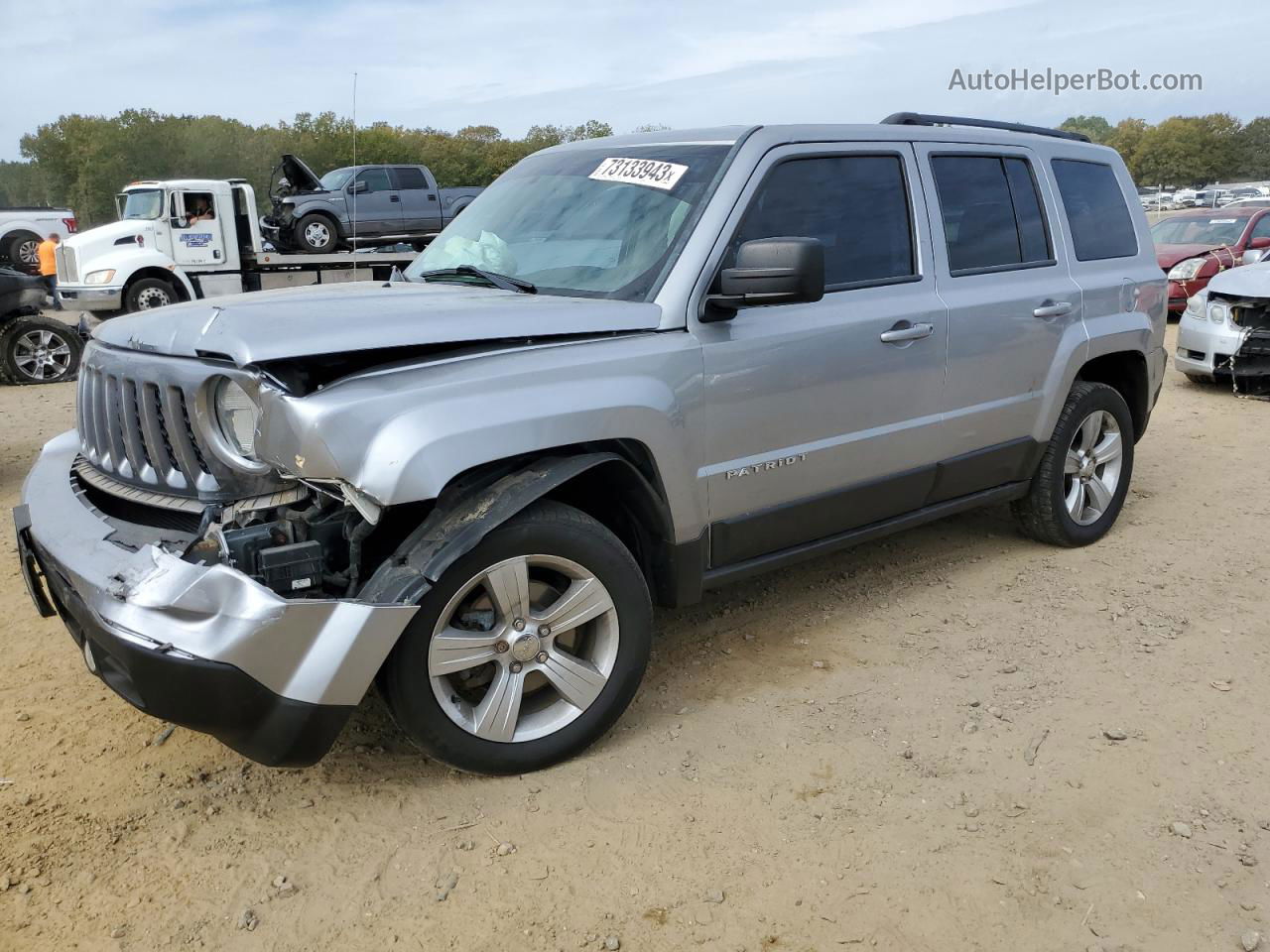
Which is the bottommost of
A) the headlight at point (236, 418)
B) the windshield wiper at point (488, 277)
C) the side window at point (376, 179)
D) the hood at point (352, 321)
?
the headlight at point (236, 418)

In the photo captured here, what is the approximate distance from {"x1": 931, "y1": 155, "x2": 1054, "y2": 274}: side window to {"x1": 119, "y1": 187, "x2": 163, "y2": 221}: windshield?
46.9 feet

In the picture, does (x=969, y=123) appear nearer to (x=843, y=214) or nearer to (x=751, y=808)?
(x=843, y=214)

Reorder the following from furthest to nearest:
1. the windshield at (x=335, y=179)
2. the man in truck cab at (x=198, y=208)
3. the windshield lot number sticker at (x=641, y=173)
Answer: the windshield at (x=335, y=179) → the man in truck cab at (x=198, y=208) → the windshield lot number sticker at (x=641, y=173)

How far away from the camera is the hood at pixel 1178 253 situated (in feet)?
45.0

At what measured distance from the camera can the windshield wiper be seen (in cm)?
356

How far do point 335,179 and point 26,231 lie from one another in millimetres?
5805

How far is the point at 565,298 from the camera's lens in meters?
3.37

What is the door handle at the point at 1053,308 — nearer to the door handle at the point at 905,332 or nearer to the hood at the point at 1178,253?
the door handle at the point at 905,332

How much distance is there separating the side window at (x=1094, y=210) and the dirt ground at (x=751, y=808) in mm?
1746

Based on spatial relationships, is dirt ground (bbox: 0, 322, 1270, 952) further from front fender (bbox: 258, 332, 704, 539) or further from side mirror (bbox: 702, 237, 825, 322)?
side mirror (bbox: 702, 237, 825, 322)

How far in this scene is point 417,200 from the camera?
19844 millimetres

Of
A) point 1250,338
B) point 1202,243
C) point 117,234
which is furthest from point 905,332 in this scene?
point 117,234

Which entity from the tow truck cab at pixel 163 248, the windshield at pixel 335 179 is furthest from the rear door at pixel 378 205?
the tow truck cab at pixel 163 248

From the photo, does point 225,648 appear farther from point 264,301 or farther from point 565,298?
point 565,298
